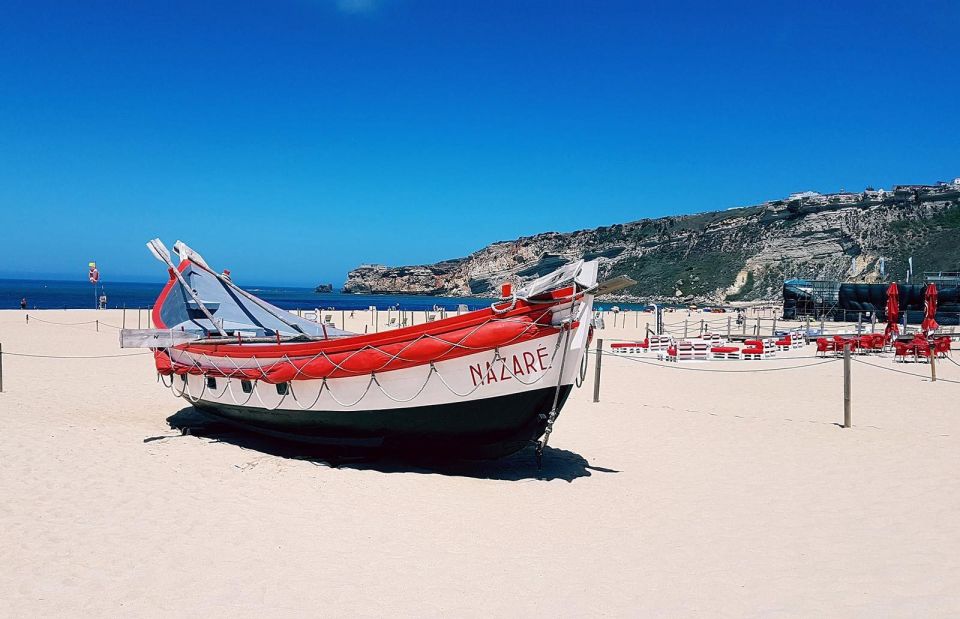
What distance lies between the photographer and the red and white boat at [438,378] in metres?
6.71

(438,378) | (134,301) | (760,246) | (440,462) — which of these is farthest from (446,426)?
(760,246)

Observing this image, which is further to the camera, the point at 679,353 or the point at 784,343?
the point at 784,343

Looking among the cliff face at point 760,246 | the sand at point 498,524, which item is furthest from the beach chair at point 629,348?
the cliff face at point 760,246

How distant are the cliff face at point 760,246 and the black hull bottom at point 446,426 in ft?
177

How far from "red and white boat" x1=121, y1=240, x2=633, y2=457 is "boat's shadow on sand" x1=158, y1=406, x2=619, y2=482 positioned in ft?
0.78

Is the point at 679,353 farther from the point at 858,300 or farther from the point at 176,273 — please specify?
the point at 858,300

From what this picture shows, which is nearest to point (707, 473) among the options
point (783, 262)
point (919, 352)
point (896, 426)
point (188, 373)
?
point (896, 426)

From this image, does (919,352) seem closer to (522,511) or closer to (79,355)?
(522,511)

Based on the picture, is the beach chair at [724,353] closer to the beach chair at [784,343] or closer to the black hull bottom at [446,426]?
the beach chair at [784,343]

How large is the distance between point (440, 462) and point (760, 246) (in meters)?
92.1

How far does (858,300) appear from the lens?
130 ft

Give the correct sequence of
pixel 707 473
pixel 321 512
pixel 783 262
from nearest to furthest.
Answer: pixel 321 512 → pixel 707 473 → pixel 783 262

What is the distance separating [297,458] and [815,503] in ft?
19.5

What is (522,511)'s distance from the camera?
20.0ft
